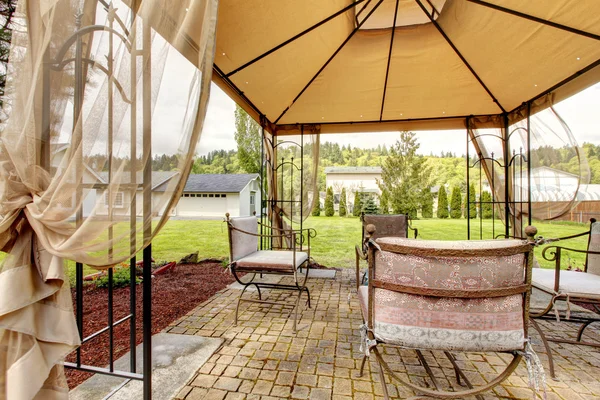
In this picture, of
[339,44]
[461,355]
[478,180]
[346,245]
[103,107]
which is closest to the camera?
[103,107]

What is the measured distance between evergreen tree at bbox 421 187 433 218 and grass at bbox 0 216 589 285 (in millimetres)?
463

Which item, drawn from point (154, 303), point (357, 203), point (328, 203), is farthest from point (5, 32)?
point (328, 203)

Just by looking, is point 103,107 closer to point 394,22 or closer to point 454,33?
point 394,22

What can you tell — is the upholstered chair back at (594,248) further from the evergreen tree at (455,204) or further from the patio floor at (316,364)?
the evergreen tree at (455,204)

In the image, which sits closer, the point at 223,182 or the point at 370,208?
the point at 370,208

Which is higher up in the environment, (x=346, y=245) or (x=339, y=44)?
(x=339, y=44)

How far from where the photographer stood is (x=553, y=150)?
3.30 meters

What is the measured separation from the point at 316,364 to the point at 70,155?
1723mm

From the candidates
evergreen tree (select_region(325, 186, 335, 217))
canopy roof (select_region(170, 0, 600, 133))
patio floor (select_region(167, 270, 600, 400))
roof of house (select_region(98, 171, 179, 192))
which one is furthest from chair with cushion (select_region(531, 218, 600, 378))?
evergreen tree (select_region(325, 186, 335, 217))

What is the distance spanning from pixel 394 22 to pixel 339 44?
55 cm

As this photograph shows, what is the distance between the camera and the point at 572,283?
1735mm

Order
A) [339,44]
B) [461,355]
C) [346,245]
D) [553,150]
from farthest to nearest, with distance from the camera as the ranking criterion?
[346,245] → [553,150] → [339,44] → [461,355]

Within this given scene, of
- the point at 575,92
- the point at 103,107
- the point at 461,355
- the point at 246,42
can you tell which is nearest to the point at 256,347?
the point at 461,355

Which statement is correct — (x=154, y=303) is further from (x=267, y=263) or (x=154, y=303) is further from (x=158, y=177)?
(x=158, y=177)
